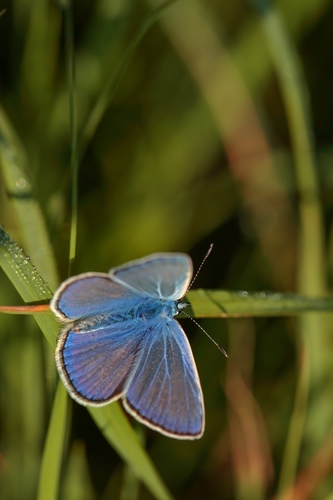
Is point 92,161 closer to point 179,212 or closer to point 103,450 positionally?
point 179,212

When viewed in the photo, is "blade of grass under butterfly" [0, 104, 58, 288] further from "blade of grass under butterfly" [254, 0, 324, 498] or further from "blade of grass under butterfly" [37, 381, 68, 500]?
"blade of grass under butterfly" [254, 0, 324, 498]

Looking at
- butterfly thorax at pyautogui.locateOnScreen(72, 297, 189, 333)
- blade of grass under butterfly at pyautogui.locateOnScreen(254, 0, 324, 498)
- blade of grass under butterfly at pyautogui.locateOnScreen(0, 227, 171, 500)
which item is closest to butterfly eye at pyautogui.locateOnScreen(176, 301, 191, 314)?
butterfly thorax at pyautogui.locateOnScreen(72, 297, 189, 333)

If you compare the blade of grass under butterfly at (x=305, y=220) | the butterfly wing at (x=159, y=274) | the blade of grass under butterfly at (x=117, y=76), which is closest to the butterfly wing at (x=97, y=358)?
the butterfly wing at (x=159, y=274)

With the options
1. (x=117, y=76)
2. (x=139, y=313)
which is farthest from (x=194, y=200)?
(x=139, y=313)

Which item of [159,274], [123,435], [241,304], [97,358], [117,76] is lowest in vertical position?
[123,435]

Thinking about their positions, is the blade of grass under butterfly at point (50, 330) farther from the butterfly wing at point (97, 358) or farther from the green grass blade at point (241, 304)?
the green grass blade at point (241, 304)

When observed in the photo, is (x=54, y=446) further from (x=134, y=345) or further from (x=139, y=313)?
(x=139, y=313)
